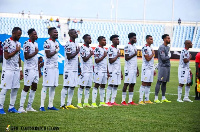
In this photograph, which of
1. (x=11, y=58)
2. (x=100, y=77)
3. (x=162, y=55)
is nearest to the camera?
(x=11, y=58)

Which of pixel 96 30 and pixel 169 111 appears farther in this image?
pixel 96 30

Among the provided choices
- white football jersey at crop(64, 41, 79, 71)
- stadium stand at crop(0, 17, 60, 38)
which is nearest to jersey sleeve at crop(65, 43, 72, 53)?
white football jersey at crop(64, 41, 79, 71)

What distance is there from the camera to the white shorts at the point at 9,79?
11094 mm

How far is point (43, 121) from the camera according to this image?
390 inches

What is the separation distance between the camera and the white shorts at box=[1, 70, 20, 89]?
11.1 m

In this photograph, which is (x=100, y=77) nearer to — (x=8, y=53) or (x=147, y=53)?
(x=147, y=53)

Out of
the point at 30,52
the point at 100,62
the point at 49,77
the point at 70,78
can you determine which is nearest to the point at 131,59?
the point at 100,62

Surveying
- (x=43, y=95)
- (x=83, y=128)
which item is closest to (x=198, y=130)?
(x=83, y=128)

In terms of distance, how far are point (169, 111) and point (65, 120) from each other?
3865mm

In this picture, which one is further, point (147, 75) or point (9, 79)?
point (147, 75)

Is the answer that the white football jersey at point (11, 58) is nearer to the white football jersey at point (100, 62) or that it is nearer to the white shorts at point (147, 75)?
the white football jersey at point (100, 62)

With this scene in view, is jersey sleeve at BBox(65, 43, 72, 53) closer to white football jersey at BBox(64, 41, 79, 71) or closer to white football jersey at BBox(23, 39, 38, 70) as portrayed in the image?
white football jersey at BBox(64, 41, 79, 71)

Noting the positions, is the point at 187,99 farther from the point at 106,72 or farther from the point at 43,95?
the point at 43,95

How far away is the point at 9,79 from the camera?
36.5ft
